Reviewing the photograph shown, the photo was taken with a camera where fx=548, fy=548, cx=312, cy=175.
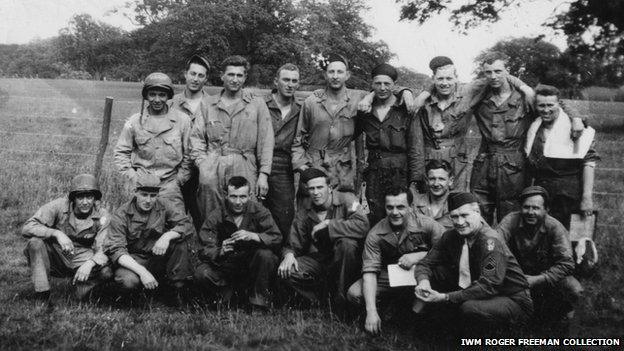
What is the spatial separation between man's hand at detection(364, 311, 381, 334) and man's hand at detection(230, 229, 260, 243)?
1212 mm

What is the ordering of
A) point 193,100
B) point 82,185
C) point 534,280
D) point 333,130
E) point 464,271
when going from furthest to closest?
point 193,100
point 333,130
point 82,185
point 534,280
point 464,271

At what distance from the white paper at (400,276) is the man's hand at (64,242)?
2.78 meters

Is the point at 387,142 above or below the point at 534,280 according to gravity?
above

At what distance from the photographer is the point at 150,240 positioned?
16.4 ft

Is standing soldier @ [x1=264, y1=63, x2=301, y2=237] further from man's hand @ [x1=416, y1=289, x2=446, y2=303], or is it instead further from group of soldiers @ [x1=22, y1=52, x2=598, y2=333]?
man's hand @ [x1=416, y1=289, x2=446, y2=303]

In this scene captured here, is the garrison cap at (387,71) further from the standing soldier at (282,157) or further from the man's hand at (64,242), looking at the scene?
the man's hand at (64,242)

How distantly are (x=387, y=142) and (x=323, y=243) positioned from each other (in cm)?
116

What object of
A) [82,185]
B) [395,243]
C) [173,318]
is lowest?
[173,318]

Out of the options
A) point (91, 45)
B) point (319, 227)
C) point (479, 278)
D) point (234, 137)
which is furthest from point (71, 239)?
point (91, 45)

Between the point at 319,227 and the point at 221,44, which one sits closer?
the point at 319,227

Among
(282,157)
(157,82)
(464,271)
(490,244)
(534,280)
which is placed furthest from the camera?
(282,157)

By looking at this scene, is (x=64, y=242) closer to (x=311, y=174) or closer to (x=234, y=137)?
(x=234, y=137)

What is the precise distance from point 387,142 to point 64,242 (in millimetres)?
3065

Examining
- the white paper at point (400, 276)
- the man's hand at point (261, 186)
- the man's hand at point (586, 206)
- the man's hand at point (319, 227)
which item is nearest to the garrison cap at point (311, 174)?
the man's hand at point (319, 227)
